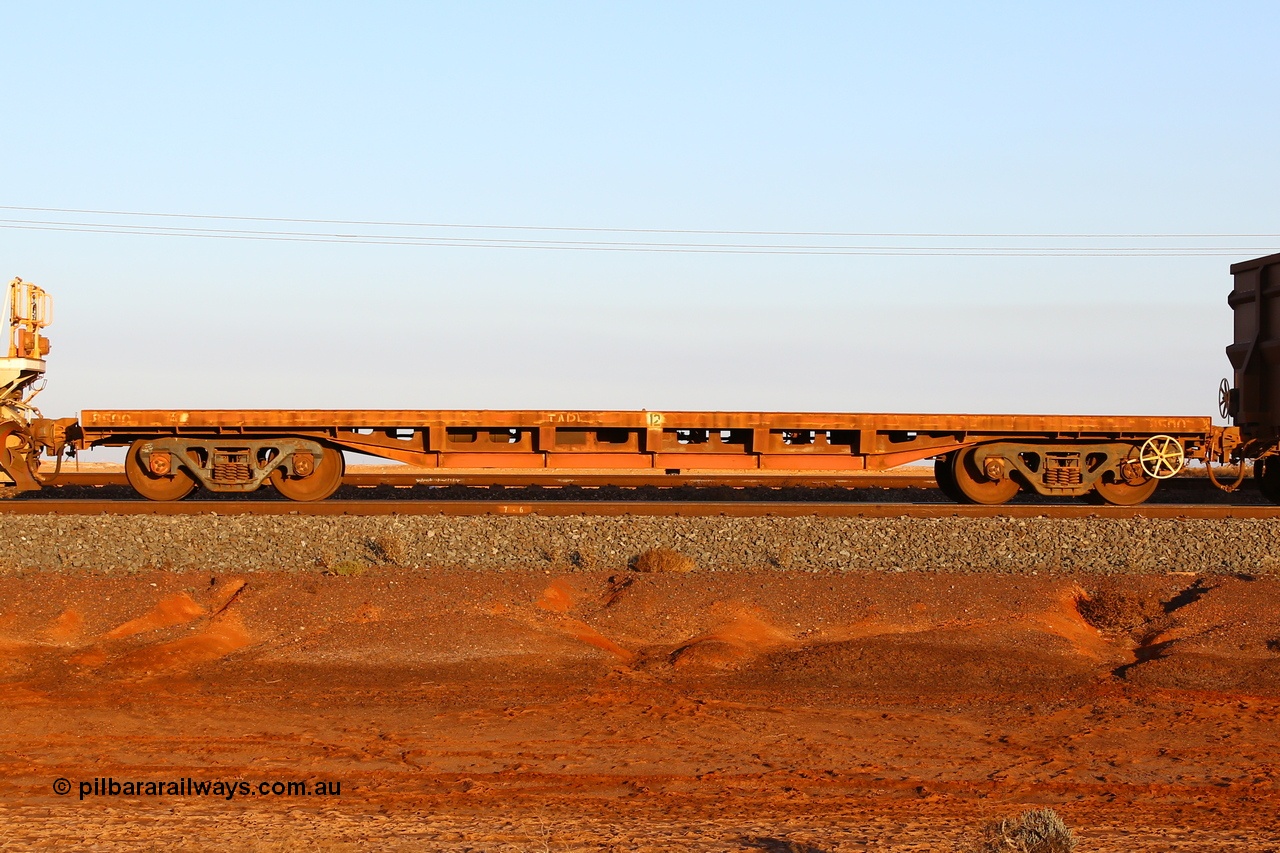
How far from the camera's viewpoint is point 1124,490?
1486cm

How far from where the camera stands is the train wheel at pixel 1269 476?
15758 mm

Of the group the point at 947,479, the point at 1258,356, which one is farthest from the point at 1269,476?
the point at 947,479

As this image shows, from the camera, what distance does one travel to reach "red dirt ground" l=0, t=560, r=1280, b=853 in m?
5.18

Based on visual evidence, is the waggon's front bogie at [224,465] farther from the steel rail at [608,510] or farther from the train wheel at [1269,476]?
the train wheel at [1269,476]

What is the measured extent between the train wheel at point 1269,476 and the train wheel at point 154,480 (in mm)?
14771

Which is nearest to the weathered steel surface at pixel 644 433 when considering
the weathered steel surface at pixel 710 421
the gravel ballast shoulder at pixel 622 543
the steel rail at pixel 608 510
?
the weathered steel surface at pixel 710 421

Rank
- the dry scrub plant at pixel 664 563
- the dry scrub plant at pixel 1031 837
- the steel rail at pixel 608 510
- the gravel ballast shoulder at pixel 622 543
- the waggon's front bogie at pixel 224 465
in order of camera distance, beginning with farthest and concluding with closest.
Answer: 1. the waggon's front bogie at pixel 224 465
2. the steel rail at pixel 608 510
3. the gravel ballast shoulder at pixel 622 543
4. the dry scrub plant at pixel 664 563
5. the dry scrub plant at pixel 1031 837

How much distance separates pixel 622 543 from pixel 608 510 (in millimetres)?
1575

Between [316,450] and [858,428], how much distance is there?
277 inches

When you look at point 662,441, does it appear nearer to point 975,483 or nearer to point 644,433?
point 644,433

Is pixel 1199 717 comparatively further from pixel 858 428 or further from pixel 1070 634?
pixel 858 428

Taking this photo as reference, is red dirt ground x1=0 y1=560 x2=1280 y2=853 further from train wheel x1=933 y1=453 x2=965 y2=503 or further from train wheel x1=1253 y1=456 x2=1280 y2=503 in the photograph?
train wheel x1=1253 y1=456 x2=1280 y2=503

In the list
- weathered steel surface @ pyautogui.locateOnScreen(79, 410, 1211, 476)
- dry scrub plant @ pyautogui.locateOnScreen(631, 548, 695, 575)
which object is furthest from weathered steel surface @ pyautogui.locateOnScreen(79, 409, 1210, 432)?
dry scrub plant @ pyautogui.locateOnScreen(631, 548, 695, 575)

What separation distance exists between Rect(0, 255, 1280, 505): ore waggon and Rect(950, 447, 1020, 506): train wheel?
0.06 feet
